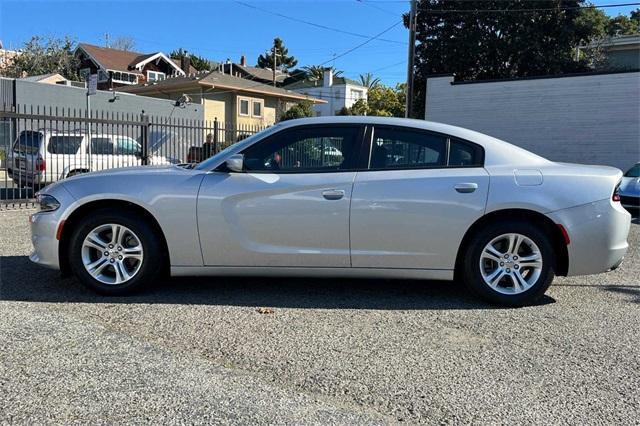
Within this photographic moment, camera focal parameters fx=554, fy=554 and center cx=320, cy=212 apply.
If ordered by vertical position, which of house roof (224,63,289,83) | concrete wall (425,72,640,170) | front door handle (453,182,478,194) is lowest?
front door handle (453,182,478,194)

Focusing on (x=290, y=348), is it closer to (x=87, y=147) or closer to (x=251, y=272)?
(x=251, y=272)

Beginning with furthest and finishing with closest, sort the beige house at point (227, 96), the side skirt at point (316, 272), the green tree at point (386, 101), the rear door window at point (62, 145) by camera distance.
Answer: the green tree at point (386, 101)
the beige house at point (227, 96)
the rear door window at point (62, 145)
the side skirt at point (316, 272)

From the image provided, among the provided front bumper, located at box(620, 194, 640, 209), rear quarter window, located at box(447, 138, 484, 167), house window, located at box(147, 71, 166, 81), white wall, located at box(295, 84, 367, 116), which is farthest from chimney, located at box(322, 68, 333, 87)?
rear quarter window, located at box(447, 138, 484, 167)

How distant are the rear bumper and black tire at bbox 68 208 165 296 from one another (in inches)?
133

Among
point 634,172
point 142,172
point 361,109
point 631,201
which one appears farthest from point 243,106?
point 142,172

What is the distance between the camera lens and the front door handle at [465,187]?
464cm

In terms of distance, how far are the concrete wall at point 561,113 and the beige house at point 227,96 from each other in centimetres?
1717

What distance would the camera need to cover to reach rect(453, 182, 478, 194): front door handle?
4.64 metres

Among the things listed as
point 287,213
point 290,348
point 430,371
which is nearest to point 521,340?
point 430,371

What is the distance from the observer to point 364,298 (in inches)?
195

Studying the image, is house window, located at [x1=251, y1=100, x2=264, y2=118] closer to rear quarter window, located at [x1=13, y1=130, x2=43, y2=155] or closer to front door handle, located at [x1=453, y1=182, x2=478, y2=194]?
rear quarter window, located at [x1=13, y1=130, x2=43, y2=155]

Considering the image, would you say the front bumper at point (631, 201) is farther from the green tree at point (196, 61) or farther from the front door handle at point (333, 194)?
the green tree at point (196, 61)

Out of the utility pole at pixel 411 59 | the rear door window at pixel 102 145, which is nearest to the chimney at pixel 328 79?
the utility pole at pixel 411 59

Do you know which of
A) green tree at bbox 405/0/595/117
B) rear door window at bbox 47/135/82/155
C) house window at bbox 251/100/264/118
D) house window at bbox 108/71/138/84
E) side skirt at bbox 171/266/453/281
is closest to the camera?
side skirt at bbox 171/266/453/281
